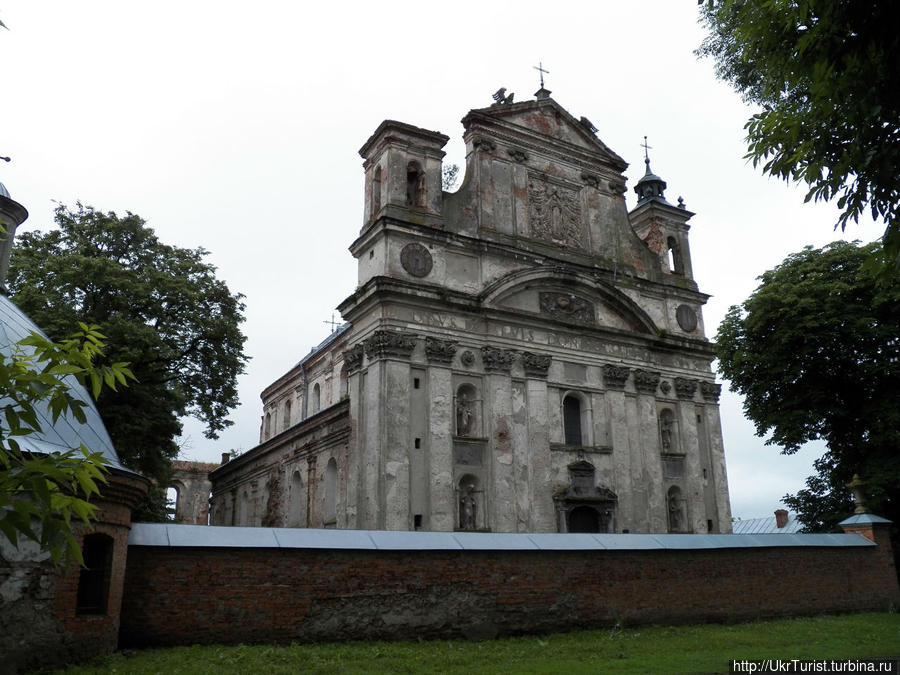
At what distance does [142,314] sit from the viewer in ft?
67.4

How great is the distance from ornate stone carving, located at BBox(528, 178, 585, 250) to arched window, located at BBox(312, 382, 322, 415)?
47.0 ft

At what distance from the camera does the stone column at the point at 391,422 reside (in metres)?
18.1

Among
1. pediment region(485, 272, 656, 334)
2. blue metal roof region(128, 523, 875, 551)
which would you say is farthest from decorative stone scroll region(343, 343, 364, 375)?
blue metal roof region(128, 523, 875, 551)

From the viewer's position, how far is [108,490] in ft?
33.0

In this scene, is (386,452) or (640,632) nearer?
(640,632)

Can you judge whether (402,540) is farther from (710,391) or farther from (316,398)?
(316,398)

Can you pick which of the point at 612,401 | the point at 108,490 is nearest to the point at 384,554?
the point at 108,490

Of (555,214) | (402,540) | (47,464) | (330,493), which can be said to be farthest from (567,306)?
(47,464)

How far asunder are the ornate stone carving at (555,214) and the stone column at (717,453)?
6.59 m

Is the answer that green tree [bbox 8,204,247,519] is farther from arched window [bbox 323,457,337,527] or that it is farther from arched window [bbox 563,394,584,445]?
arched window [bbox 563,394,584,445]

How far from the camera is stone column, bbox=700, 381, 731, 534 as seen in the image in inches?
928

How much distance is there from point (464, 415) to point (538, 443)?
2255 millimetres

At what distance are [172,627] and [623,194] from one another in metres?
20.2

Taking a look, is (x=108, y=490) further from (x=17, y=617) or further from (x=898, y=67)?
(x=898, y=67)
